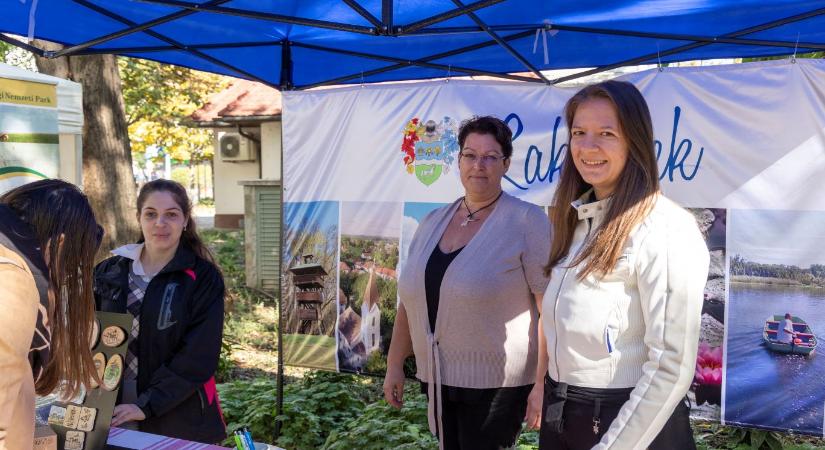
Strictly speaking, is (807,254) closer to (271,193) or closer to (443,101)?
(443,101)

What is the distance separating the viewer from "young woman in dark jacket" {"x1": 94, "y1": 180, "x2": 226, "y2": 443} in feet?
8.58

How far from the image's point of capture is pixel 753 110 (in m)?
3.49

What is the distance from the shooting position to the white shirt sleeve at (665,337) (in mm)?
1623

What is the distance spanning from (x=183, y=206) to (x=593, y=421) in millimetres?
1854

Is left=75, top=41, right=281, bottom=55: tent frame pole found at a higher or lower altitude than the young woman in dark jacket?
higher

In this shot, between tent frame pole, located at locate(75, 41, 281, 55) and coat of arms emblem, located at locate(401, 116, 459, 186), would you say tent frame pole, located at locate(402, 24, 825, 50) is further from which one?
tent frame pole, located at locate(75, 41, 281, 55)

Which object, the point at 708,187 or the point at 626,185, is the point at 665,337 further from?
the point at 708,187

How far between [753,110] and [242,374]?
205 inches

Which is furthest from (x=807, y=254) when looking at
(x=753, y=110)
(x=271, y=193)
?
(x=271, y=193)

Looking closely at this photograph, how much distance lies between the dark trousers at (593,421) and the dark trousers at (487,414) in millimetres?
728

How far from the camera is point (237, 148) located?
1472cm

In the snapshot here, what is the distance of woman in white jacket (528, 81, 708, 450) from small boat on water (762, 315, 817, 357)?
205cm

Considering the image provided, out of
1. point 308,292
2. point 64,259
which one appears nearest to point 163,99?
point 308,292

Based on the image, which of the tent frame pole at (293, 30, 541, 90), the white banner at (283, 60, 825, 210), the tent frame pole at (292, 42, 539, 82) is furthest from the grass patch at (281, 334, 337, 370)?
the tent frame pole at (292, 42, 539, 82)
